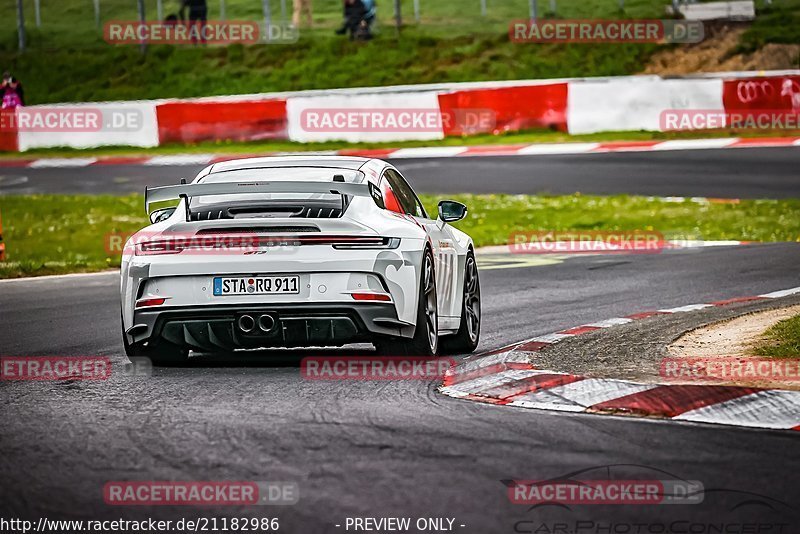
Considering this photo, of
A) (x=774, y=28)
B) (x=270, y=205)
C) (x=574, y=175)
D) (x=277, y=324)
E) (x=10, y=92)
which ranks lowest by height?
(x=574, y=175)

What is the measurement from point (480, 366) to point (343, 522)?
3859 millimetres

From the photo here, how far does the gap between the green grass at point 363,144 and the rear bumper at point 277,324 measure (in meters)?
21.3

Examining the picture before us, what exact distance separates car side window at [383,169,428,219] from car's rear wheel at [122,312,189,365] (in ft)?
5.63

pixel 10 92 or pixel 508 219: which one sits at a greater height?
pixel 10 92

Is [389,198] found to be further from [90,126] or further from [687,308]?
[90,126]

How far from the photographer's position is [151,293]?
9336 millimetres

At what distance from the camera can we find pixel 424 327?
954 cm

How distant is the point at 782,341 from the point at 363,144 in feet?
73.3

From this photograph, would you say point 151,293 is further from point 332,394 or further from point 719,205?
point 719,205

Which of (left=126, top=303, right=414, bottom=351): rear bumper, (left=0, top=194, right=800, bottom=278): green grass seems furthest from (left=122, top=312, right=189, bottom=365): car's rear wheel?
(left=0, top=194, right=800, bottom=278): green grass

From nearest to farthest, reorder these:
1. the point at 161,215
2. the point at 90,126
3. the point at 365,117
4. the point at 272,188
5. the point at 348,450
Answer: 1. the point at 348,450
2. the point at 272,188
3. the point at 161,215
4. the point at 365,117
5. the point at 90,126

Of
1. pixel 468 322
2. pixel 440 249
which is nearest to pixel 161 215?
pixel 440 249

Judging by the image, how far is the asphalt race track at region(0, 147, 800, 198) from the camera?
961 inches

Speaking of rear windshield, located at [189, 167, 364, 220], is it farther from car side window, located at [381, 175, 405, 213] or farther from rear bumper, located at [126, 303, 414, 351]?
rear bumper, located at [126, 303, 414, 351]
